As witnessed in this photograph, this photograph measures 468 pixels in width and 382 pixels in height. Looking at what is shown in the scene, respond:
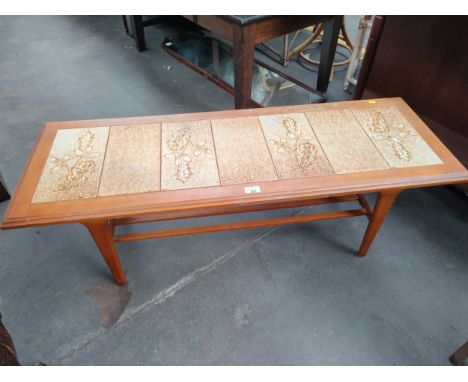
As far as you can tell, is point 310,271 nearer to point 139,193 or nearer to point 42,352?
point 139,193

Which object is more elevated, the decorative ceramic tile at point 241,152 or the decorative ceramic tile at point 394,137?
the decorative ceramic tile at point 394,137

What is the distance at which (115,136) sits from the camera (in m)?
1.59

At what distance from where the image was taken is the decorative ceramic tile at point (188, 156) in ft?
4.51

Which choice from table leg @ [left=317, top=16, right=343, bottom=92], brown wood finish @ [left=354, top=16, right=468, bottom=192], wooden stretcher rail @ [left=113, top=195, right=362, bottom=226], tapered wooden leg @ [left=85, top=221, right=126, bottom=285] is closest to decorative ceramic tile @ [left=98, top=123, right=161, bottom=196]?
tapered wooden leg @ [left=85, top=221, right=126, bottom=285]

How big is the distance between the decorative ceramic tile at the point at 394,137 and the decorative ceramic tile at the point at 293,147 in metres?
0.31

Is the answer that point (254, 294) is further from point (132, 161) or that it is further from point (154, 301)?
point (132, 161)

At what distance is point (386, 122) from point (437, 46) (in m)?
0.63

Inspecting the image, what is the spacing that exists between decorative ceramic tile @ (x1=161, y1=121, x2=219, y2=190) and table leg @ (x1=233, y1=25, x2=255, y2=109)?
668 mm

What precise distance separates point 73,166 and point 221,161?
67cm

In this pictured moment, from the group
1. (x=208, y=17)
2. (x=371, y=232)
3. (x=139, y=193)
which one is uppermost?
(x=208, y=17)

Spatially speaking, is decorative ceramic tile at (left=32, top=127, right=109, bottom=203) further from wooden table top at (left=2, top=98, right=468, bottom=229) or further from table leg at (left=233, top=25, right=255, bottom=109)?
table leg at (left=233, top=25, right=255, bottom=109)

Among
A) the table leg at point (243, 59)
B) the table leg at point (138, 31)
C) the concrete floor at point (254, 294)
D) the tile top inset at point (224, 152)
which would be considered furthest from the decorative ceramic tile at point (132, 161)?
the table leg at point (138, 31)

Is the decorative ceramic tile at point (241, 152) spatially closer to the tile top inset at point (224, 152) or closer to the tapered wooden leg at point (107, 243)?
the tile top inset at point (224, 152)

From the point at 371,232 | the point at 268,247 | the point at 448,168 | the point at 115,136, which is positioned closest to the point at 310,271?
the point at 268,247
